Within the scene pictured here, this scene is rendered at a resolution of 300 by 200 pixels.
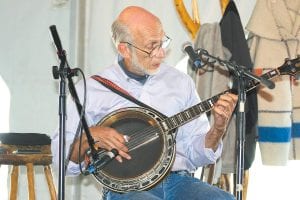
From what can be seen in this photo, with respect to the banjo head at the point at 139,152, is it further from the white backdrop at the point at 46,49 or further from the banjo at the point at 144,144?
the white backdrop at the point at 46,49

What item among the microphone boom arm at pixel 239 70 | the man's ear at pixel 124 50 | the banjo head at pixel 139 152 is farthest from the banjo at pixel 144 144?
the man's ear at pixel 124 50

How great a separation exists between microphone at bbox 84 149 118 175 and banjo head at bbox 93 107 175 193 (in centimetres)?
16

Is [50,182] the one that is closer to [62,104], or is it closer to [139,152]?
[139,152]

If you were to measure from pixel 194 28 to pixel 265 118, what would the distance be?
29.7 inches

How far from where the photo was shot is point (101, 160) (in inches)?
84.8

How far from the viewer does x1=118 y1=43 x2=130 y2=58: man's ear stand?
2627 mm

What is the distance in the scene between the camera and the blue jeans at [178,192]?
7.27 ft

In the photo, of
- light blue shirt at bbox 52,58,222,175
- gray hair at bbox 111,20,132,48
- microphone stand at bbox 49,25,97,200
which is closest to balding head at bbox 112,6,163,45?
gray hair at bbox 111,20,132,48

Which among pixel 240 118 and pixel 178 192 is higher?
pixel 240 118

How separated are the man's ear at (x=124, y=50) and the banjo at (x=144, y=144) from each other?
35cm

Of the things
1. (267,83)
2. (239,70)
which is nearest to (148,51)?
(239,70)

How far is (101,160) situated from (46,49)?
189cm

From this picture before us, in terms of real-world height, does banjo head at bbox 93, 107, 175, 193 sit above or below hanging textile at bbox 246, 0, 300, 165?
below

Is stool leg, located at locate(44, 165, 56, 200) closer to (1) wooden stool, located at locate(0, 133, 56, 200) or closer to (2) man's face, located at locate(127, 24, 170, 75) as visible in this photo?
(1) wooden stool, located at locate(0, 133, 56, 200)
